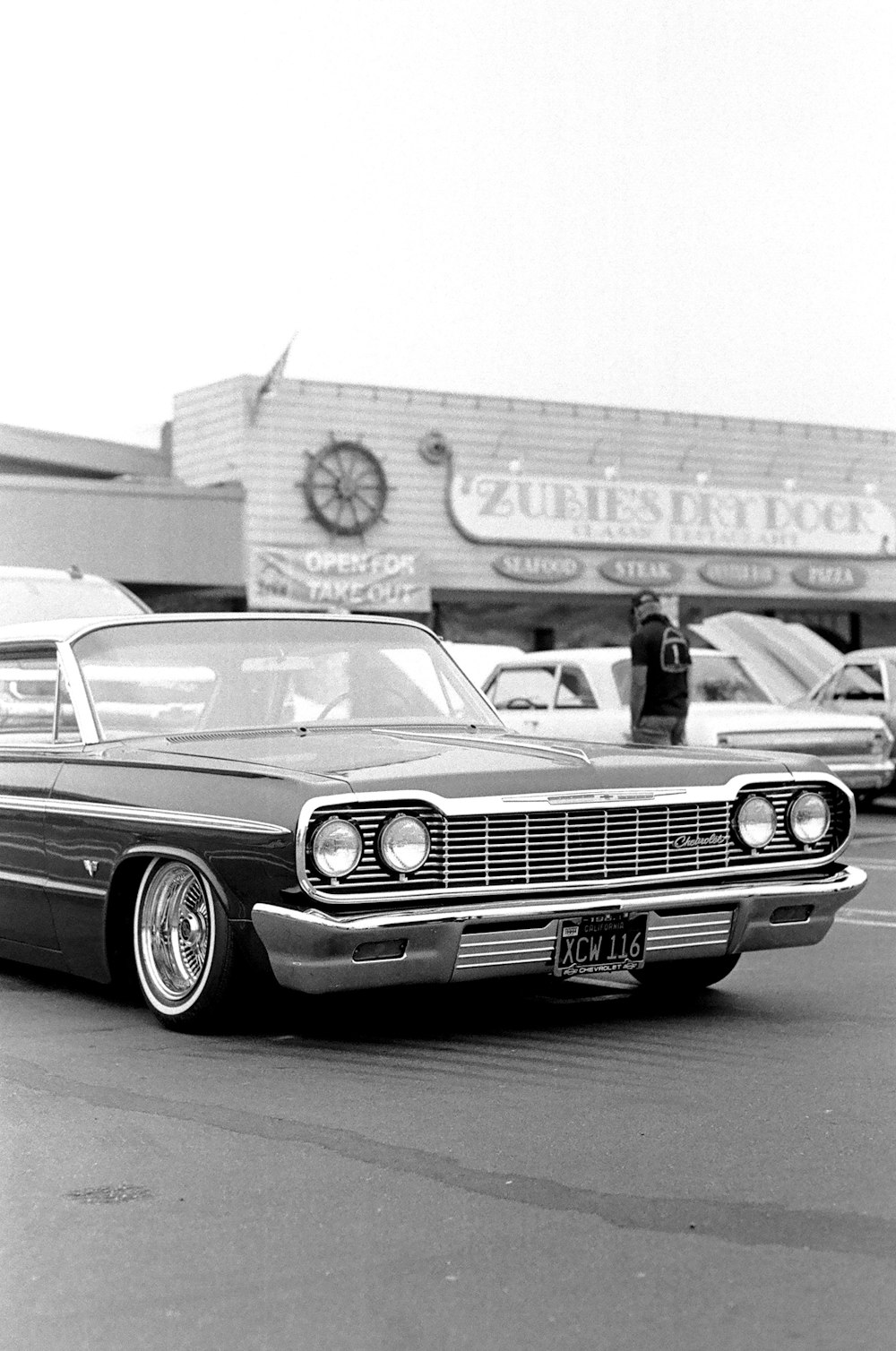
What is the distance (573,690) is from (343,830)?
11.7 m

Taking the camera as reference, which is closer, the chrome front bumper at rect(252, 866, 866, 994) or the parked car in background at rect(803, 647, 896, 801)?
the chrome front bumper at rect(252, 866, 866, 994)

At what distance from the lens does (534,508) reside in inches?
1845

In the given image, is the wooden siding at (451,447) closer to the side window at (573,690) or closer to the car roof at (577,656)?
the car roof at (577,656)

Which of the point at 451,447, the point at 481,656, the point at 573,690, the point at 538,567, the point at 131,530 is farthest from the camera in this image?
the point at 538,567

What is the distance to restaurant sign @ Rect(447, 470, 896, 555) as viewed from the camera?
46.2m

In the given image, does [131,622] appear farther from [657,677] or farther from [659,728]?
[659,728]

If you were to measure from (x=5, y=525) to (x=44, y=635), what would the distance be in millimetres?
34755

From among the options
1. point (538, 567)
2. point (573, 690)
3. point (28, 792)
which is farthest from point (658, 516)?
point (28, 792)

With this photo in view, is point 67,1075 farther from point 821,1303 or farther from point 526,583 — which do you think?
point 526,583

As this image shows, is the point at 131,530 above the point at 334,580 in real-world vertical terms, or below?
above

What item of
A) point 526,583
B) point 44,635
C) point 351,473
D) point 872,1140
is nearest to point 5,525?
point 351,473

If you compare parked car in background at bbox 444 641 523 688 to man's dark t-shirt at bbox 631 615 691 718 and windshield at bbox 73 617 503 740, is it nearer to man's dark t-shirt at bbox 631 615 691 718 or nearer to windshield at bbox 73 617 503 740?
man's dark t-shirt at bbox 631 615 691 718

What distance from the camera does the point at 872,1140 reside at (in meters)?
4.90

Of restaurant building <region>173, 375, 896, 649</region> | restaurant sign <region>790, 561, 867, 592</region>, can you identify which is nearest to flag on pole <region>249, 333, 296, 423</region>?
restaurant building <region>173, 375, 896, 649</region>
